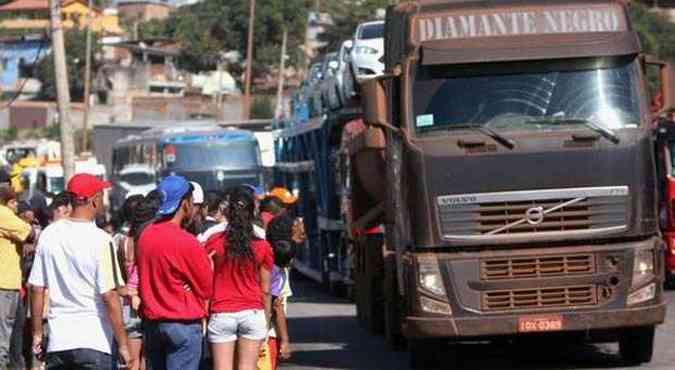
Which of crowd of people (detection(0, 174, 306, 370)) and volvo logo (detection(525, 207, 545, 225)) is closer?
crowd of people (detection(0, 174, 306, 370))

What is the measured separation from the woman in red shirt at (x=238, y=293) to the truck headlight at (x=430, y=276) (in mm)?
3609

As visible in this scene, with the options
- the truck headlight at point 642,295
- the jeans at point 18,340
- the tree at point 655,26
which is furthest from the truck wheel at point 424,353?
the tree at point 655,26

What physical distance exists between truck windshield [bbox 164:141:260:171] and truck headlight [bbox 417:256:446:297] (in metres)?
26.3

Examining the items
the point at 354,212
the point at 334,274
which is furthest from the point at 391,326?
the point at 334,274

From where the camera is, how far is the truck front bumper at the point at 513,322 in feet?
47.6

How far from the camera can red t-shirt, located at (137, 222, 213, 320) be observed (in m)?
10.2

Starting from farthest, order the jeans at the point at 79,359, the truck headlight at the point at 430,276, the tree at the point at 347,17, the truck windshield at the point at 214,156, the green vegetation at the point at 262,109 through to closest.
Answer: the green vegetation at the point at 262,109, the tree at the point at 347,17, the truck windshield at the point at 214,156, the truck headlight at the point at 430,276, the jeans at the point at 79,359

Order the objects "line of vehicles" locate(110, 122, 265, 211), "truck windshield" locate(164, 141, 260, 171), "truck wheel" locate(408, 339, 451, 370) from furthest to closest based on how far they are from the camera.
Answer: "truck windshield" locate(164, 141, 260, 171)
"line of vehicles" locate(110, 122, 265, 211)
"truck wheel" locate(408, 339, 451, 370)

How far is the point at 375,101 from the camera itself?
14.6m

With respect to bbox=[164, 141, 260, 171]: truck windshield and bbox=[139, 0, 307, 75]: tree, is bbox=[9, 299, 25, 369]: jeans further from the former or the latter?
bbox=[139, 0, 307, 75]: tree

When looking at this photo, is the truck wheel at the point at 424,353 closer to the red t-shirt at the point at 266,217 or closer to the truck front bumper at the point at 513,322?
the truck front bumper at the point at 513,322

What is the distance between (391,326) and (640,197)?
4.00 metres

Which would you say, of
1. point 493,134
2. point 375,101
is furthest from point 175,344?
point 493,134

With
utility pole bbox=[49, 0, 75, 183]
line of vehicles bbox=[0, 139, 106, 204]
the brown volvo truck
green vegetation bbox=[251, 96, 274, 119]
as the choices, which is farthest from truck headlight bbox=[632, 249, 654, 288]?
green vegetation bbox=[251, 96, 274, 119]
